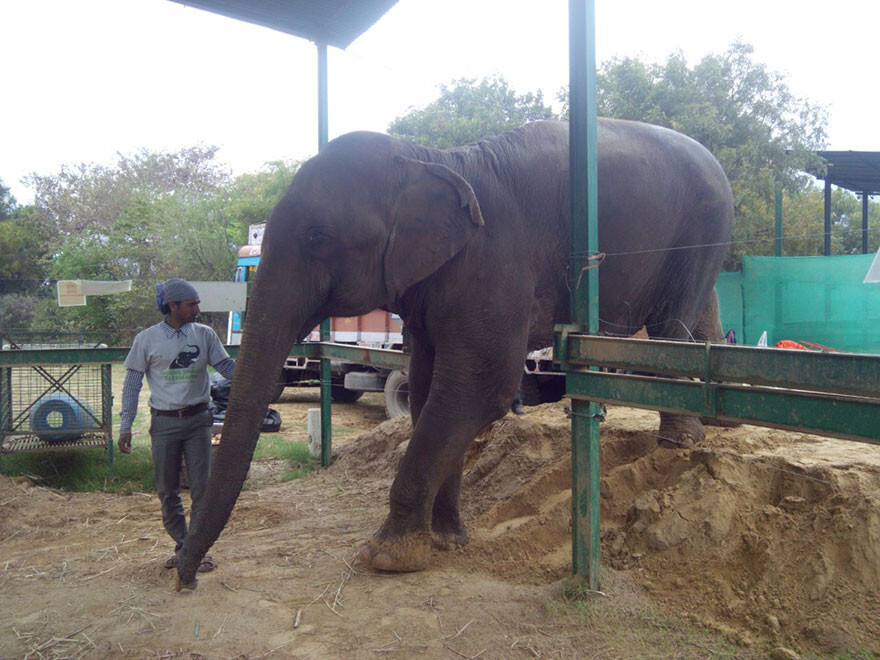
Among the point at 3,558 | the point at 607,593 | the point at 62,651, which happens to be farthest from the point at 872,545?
the point at 3,558

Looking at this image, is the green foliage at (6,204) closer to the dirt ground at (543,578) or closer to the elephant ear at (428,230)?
the dirt ground at (543,578)

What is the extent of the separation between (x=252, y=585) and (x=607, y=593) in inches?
80.5

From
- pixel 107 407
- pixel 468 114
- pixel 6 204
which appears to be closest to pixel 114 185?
pixel 6 204

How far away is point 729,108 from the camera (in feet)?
47.8

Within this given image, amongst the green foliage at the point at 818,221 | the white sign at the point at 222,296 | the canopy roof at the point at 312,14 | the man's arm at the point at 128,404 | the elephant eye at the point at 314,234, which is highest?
the canopy roof at the point at 312,14

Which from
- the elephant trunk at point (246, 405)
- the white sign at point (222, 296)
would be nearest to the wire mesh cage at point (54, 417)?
the white sign at point (222, 296)

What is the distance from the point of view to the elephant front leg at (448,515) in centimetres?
461

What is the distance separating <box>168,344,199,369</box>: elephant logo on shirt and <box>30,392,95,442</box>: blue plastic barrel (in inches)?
132

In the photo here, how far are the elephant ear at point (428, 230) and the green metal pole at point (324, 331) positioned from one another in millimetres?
3142

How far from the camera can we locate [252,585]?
4148mm

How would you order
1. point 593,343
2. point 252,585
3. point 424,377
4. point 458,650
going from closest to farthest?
point 458,650
point 593,343
point 252,585
point 424,377

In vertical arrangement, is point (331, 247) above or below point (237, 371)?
above

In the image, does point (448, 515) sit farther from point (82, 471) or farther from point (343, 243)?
point (82, 471)

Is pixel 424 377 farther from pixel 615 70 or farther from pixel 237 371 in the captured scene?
pixel 615 70
